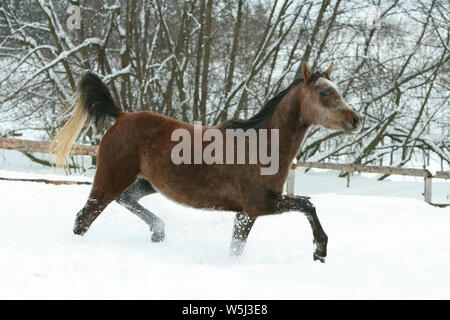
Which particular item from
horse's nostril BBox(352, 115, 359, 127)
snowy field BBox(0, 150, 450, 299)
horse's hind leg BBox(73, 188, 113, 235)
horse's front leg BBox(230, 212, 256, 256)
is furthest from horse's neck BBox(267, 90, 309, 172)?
horse's hind leg BBox(73, 188, 113, 235)

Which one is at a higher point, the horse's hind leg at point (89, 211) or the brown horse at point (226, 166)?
the brown horse at point (226, 166)

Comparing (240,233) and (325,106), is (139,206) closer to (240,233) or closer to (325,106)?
(240,233)

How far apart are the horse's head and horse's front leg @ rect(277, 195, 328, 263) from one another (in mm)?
627

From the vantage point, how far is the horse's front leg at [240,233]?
138 inches

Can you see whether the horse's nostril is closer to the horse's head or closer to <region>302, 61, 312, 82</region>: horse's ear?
the horse's head

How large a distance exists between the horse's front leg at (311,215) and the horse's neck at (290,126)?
0.31 meters

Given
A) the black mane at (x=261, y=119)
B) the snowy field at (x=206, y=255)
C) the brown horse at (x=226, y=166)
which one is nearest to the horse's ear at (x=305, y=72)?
the brown horse at (x=226, y=166)

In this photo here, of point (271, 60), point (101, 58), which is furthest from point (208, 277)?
point (271, 60)

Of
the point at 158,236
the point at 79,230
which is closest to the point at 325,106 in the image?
the point at 158,236

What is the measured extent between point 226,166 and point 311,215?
77cm

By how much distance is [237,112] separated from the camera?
417 inches

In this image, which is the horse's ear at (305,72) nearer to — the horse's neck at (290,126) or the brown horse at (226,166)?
the brown horse at (226,166)

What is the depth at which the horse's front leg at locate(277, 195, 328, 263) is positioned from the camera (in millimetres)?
3193
